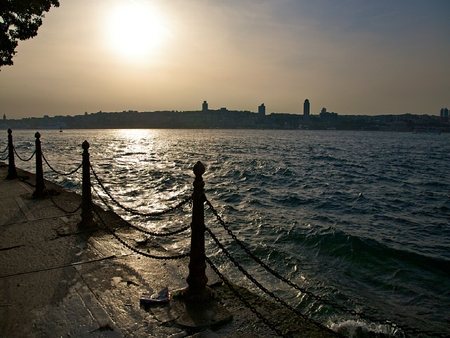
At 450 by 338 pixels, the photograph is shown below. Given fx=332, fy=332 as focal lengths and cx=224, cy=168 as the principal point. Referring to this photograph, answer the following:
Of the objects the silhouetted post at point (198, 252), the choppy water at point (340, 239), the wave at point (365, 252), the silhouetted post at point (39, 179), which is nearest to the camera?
the silhouetted post at point (198, 252)

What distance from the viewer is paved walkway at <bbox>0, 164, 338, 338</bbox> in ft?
11.1

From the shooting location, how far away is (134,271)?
4.68m

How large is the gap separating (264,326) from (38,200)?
7.32m

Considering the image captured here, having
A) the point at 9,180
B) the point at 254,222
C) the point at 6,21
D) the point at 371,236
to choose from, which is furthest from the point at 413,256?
the point at 6,21

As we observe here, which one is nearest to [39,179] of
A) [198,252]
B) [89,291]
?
[89,291]

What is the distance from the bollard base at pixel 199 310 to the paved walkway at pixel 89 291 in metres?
0.06

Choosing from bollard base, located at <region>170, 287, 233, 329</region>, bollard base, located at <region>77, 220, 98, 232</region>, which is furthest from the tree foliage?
bollard base, located at <region>170, 287, 233, 329</region>

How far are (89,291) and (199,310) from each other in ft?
4.63

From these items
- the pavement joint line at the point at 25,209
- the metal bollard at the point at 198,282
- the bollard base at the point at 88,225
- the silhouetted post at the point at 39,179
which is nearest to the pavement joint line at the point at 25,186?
the pavement joint line at the point at 25,209

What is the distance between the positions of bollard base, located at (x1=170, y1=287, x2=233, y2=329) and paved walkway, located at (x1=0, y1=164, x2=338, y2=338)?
60 millimetres

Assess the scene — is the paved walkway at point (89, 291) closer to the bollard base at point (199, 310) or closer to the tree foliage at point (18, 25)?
the bollard base at point (199, 310)

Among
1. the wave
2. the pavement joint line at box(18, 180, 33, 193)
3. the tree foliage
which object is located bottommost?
the wave

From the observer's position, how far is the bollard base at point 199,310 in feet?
11.5

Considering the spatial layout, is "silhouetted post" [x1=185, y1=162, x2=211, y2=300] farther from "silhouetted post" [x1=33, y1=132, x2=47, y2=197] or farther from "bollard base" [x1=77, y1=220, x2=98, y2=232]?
"silhouetted post" [x1=33, y1=132, x2=47, y2=197]
